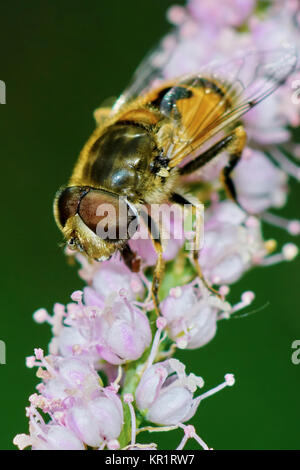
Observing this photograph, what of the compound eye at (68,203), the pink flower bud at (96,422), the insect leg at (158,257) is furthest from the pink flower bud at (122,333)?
the compound eye at (68,203)

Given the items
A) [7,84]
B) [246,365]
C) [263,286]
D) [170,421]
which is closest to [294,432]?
[246,365]

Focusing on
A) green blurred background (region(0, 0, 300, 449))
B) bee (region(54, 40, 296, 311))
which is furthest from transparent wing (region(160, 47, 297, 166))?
green blurred background (region(0, 0, 300, 449))

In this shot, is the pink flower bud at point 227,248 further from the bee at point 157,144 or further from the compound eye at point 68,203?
the compound eye at point 68,203

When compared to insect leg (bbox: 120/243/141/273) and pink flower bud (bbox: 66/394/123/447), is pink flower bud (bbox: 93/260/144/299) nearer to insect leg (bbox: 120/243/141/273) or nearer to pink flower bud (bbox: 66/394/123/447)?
insect leg (bbox: 120/243/141/273)

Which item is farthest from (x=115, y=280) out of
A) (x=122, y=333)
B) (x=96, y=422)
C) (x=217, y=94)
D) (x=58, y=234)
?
(x=58, y=234)

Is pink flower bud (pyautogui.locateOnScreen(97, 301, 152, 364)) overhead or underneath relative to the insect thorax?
underneath

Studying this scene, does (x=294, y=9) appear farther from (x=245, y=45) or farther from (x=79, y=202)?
(x=79, y=202)

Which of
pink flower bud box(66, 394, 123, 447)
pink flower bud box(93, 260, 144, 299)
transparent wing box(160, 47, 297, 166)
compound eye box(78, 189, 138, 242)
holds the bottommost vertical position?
pink flower bud box(66, 394, 123, 447)
